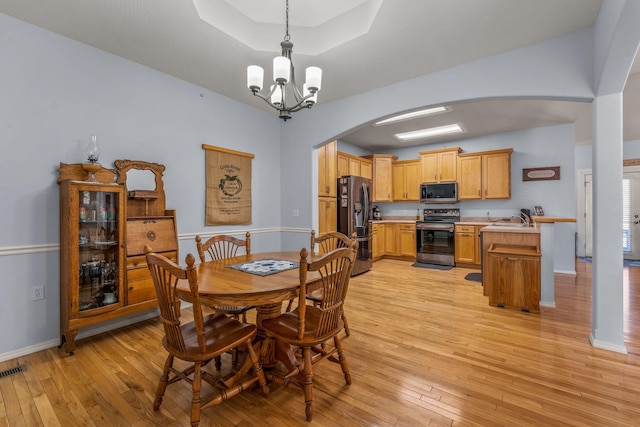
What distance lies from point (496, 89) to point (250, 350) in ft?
10.5

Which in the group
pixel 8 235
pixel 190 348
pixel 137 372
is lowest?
pixel 137 372

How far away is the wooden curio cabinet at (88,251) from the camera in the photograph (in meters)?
2.30

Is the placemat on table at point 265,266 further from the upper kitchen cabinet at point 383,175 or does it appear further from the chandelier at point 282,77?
the upper kitchen cabinet at point 383,175

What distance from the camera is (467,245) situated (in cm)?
532

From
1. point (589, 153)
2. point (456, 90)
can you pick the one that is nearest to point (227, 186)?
point (456, 90)

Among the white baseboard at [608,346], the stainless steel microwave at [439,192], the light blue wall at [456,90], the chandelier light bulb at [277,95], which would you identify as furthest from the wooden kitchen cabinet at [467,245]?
the chandelier light bulb at [277,95]

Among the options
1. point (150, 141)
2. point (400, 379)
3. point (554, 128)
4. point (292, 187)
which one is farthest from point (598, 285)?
point (150, 141)

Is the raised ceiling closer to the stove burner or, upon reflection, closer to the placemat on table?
the placemat on table

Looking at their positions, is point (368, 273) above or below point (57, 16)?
below

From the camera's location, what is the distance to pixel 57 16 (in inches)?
89.4

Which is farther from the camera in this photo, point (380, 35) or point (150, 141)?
point (150, 141)

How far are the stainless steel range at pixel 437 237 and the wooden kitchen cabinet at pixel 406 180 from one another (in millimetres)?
606

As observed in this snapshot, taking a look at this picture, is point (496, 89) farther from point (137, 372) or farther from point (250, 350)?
point (137, 372)

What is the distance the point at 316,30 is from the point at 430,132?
345 cm
